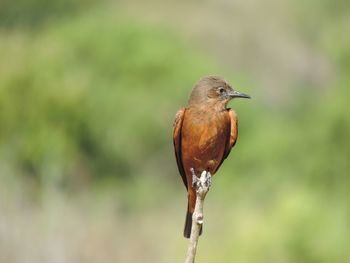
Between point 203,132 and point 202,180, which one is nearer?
point 202,180

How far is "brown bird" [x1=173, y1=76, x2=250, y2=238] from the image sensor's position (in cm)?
826

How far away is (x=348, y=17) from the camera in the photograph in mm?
61250

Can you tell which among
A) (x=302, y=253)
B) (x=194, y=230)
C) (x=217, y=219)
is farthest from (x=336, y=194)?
(x=194, y=230)

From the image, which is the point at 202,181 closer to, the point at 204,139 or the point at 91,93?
the point at 204,139

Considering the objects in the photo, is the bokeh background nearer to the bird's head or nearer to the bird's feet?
the bird's head

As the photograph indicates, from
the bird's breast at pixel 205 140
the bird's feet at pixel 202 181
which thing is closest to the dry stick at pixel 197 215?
the bird's feet at pixel 202 181

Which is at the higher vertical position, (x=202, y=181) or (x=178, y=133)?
(x=178, y=133)

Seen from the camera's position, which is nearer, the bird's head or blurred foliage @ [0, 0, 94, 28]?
the bird's head

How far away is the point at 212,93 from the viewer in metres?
8.49

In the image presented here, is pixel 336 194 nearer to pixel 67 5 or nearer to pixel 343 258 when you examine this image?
pixel 343 258

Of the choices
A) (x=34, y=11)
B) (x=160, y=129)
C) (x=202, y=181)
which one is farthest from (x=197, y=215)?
(x=34, y=11)

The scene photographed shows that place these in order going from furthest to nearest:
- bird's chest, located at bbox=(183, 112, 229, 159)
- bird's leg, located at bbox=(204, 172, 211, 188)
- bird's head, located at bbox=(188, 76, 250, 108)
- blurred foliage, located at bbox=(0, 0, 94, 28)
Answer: blurred foliage, located at bbox=(0, 0, 94, 28)
bird's head, located at bbox=(188, 76, 250, 108)
bird's chest, located at bbox=(183, 112, 229, 159)
bird's leg, located at bbox=(204, 172, 211, 188)

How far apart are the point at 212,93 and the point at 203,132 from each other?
1.36 ft

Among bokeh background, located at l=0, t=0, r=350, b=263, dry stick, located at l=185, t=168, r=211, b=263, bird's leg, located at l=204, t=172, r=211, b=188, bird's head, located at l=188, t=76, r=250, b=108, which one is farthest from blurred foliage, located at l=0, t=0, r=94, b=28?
dry stick, located at l=185, t=168, r=211, b=263
